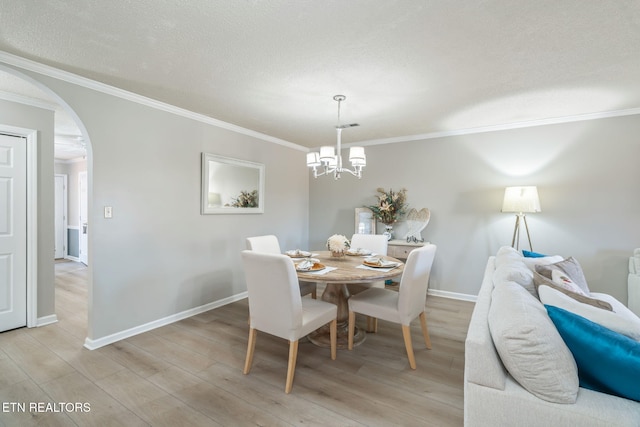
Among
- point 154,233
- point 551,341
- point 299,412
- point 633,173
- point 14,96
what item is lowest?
point 299,412

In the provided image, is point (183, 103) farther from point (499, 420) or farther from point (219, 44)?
point (499, 420)

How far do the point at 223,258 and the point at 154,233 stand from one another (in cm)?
99

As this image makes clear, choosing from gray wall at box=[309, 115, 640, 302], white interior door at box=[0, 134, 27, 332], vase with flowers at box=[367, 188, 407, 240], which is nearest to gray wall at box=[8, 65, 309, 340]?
white interior door at box=[0, 134, 27, 332]

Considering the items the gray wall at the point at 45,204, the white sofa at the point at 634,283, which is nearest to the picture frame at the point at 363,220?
the white sofa at the point at 634,283

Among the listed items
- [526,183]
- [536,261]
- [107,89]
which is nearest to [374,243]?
[536,261]

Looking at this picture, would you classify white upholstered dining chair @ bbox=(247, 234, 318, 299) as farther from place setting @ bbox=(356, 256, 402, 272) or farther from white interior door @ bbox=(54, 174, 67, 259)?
white interior door @ bbox=(54, 174, 67, 259)

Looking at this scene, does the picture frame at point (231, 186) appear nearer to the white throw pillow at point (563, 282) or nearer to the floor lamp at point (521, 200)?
the floor lamp at point (521, 200)

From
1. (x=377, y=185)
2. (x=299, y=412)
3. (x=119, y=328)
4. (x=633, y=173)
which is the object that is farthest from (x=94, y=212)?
(x=633, y=173)

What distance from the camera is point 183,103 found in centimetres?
317

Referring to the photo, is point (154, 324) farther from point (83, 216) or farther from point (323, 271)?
point (83, 216)

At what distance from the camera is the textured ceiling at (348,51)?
1.69 metres

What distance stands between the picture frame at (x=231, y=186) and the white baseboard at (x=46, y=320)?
188 centimetres

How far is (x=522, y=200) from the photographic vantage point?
136 inches

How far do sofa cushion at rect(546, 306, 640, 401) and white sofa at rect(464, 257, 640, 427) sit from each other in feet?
0.14
